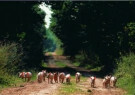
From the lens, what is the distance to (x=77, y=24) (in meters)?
40.8

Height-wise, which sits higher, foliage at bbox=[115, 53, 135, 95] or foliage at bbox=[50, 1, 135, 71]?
foliage at bbox=[50, 1, 135, 71]

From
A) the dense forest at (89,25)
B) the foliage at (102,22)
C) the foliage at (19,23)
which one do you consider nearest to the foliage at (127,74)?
the dense forest at (89,25)

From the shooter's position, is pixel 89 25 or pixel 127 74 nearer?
pixel 127 74

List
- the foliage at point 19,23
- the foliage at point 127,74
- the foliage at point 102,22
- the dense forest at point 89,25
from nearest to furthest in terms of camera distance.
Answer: the foliage at point 127,74, the dense forest at point 89,25, the foliage at point 19,23, the foliage at point 102,22

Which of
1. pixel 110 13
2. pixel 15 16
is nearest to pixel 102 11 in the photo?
pixel 110 13

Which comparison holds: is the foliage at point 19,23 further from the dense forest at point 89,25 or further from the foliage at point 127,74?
the foliage at point 127,74

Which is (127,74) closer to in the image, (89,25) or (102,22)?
(102,22)

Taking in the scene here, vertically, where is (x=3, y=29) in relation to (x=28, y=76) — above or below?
above

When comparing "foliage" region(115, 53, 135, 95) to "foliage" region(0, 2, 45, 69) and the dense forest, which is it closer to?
the dense forest

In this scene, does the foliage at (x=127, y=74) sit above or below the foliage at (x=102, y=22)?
below

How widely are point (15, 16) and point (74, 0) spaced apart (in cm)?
789

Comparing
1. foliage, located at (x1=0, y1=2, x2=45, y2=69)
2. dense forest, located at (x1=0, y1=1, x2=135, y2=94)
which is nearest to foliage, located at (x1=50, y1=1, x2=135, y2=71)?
dense forest, located at (x1=0, y1=1, x2=135, y2=94)

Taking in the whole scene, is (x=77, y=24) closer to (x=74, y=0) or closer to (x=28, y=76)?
(x=74, y=0)

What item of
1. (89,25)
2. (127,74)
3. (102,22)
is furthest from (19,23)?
(127,74)
